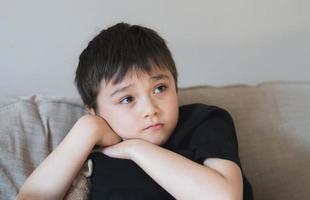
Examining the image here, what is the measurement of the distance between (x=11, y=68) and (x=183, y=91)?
53cm

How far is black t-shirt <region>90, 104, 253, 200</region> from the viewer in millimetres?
973

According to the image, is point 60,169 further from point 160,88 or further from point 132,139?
point 160,88

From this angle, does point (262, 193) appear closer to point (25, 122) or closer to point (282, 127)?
point (282, 127)

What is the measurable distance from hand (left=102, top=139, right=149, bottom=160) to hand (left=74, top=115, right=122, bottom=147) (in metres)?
0.02

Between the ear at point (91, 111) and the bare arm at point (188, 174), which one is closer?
the bare arm at point (188, 174)

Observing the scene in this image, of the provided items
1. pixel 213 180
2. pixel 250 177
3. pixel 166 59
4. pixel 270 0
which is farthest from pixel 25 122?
pixel 270 0

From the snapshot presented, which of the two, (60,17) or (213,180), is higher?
(60,17)

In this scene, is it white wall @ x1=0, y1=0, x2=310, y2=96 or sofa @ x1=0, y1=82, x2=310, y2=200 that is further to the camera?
white wall @ x1=0, y1=0, x2=310, y2=96

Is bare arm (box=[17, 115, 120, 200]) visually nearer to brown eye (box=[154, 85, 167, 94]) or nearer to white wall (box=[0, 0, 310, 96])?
brown eye (box=[154, 85, 167, 94])

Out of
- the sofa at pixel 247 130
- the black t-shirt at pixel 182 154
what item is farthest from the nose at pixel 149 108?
the sofa at pixel 247 130

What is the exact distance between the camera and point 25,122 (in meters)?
1.13

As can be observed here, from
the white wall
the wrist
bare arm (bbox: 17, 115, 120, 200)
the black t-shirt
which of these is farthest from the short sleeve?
the white wall

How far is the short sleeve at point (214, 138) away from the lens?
957mm

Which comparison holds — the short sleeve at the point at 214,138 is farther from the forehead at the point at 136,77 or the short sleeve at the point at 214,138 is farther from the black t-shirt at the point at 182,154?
the forehead at the point at 136,77
